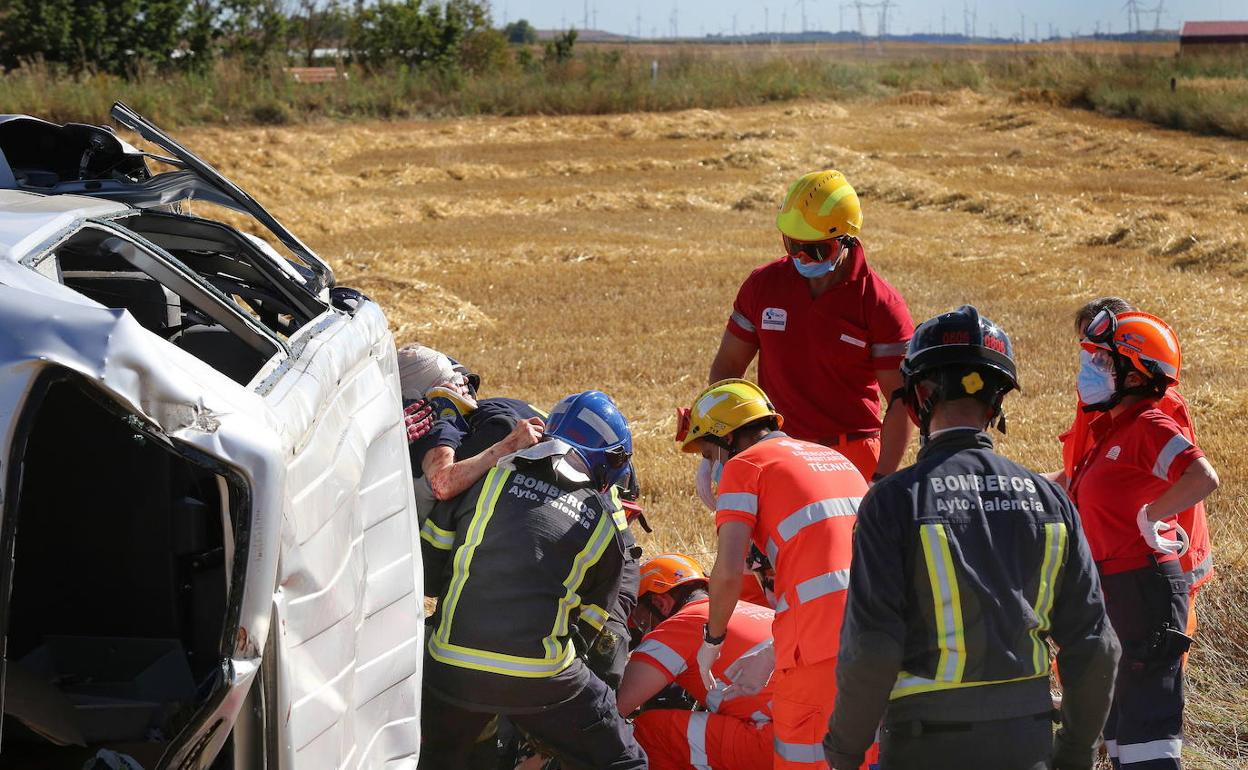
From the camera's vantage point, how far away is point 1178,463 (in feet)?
15.0

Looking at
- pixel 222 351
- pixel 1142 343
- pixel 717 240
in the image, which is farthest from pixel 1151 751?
pixel 717 240

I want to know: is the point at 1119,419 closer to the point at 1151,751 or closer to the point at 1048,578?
the point at 1151,751

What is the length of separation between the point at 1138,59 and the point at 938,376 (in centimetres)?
4894

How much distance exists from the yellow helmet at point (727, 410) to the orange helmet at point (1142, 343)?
48.8 inches

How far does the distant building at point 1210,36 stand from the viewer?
5242 cm

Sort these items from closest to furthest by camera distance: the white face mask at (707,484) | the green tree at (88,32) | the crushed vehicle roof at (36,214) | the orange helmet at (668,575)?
1. the crushed vehicle roof at (36,214)
2. the white face mask at (707,484)
3. the orange helmet at (668,575)
4. the green tree at (88,32)

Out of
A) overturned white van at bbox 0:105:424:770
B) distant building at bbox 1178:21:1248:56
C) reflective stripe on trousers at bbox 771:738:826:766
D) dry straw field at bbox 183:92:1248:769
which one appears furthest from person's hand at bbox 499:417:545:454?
distant building at bbox 1178:21:1248:56

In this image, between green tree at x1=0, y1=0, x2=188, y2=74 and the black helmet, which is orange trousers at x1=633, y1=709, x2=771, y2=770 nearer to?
the black helmet

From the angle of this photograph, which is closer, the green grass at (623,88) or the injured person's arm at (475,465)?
the injured person's arm at (475,465)

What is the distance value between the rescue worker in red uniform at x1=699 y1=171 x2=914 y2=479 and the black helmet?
223cm

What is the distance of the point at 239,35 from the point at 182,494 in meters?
48.1

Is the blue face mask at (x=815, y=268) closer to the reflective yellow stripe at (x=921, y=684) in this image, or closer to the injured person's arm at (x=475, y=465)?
the injured person's arm at (x=475, y=465)

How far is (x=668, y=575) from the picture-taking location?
5.71 metres

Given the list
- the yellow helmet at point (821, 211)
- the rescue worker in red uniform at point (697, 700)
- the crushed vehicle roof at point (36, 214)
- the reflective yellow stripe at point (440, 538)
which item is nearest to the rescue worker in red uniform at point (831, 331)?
the yellow helmet at point (821, 211)
